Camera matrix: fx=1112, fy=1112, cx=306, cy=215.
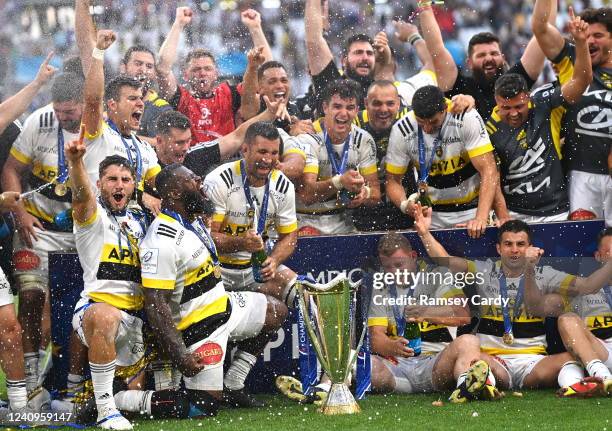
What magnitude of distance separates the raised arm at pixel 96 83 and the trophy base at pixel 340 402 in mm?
2086

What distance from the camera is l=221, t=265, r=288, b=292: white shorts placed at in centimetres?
670

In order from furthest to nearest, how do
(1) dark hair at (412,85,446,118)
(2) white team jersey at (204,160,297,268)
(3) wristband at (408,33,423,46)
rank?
(3) wristband at (408,33,423,46), (1) dark hair at (412,85,446,118), (2) white team jersey at (204,160,297,268)

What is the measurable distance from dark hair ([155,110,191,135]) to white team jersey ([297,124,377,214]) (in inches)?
33.3

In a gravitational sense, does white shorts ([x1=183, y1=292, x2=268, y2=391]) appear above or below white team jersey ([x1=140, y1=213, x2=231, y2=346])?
below

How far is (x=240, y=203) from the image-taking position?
6613 mm

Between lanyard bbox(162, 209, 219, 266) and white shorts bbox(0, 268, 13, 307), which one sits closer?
white shorts bbox(0, 268, 13, 307)

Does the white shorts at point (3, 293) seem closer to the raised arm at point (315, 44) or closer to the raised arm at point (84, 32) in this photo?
the raised arm at point (84, 32)

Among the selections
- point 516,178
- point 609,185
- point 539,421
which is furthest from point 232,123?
point 539,421

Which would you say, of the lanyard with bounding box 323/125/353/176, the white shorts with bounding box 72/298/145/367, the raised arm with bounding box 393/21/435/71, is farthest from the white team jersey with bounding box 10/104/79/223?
the raised arm with bounding box 393/21/435/71

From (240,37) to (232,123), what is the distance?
399cm

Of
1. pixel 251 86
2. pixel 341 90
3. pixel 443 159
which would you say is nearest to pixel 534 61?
pixel 443 159

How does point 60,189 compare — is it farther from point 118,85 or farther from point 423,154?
point 423,154

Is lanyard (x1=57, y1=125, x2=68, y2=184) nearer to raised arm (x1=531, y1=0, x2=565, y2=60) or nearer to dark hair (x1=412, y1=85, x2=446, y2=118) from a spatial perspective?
dark hair (x1=412, y1=85, x2=446, y2=118)

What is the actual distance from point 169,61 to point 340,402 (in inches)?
139
